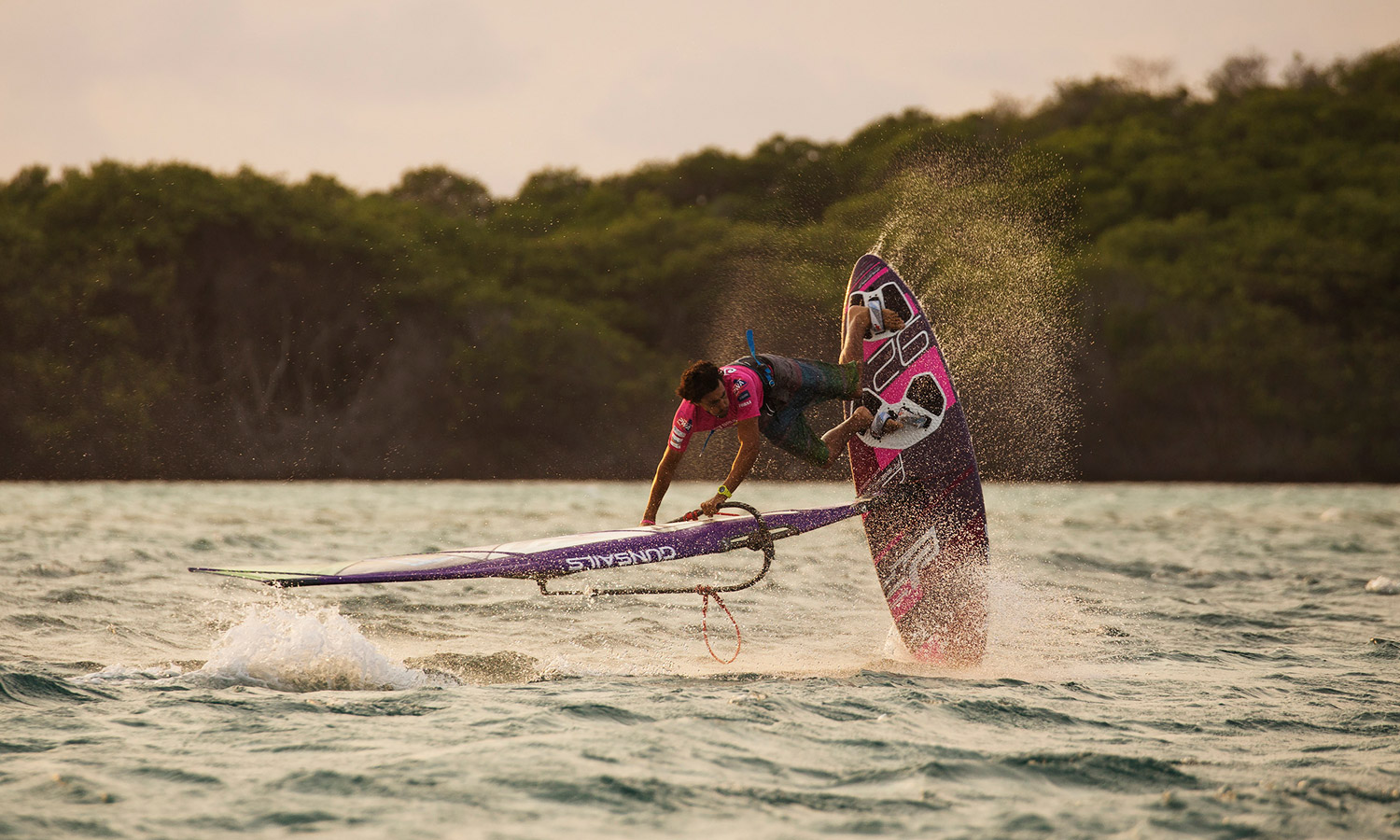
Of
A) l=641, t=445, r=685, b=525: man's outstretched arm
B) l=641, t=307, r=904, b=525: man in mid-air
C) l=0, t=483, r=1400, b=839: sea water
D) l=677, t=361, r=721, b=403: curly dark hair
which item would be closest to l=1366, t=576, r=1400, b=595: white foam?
l=0, t=483, r=1400, b=839: sea water

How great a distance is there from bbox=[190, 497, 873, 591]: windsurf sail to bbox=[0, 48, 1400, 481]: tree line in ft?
99.0

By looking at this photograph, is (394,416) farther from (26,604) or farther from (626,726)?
(626,726)

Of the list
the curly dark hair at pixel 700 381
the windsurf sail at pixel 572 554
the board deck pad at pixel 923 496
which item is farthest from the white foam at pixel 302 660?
the board deck pad at pixel 923 496

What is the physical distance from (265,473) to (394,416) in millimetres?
5185

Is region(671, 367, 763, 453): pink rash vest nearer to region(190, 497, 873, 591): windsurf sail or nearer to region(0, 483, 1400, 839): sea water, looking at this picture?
region(190, 497, 873, 591): windsurf sail

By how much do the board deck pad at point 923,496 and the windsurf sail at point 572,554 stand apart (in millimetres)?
966

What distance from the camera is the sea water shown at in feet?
14.8

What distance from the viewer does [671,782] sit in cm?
485

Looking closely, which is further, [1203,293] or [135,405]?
[1203,293]

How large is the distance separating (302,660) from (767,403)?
328cm

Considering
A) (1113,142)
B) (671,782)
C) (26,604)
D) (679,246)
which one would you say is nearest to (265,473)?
(679,246)

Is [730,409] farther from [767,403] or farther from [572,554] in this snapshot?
[572,554]

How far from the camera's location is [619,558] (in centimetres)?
704

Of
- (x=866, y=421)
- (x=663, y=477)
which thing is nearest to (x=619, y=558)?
(x=663, y=477)
